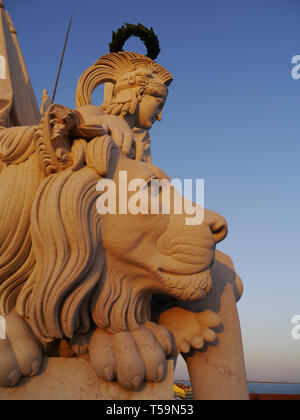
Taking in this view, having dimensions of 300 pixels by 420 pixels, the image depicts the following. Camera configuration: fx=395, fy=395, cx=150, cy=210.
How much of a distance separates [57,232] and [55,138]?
0.58 meters

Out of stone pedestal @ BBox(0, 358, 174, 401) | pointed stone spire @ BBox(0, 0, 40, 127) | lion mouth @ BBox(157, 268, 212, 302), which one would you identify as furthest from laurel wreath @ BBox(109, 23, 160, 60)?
stone pedestal @ BBox(0, 358, 174, 401)

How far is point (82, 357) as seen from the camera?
2465 millimetres

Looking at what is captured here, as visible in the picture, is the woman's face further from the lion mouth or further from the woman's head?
the lion mouth

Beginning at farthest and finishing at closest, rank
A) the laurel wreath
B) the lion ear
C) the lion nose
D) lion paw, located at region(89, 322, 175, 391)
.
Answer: the laurel wreath < the lion nose < the lion ear < lion paw, located at region(89, 322, 175, 391)

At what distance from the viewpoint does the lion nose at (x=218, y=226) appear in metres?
2.65

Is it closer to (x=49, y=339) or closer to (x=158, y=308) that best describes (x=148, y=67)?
(x=158, y=308)

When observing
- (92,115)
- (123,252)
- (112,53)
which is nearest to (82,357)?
(123,252)

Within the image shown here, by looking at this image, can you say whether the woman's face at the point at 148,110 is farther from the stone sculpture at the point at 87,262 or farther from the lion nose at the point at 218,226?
the lion nose at the point at 218,226

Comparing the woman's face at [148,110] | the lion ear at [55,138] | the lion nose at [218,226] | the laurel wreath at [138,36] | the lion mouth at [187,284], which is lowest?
the lion mouth at [187,284]

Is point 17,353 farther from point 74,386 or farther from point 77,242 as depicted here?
point 77,242

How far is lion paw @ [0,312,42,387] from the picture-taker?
218 centimetres

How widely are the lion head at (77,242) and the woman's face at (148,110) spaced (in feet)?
4.34

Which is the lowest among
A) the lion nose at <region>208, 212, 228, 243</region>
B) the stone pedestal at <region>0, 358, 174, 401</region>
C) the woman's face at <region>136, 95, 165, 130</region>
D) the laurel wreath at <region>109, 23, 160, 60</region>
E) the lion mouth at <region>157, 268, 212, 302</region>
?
the stone pedestal at <region>0, 358, 174, 401</region>

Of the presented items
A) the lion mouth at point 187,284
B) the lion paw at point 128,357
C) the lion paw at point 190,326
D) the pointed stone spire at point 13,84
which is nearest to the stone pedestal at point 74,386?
the lion paw at point 128,357
